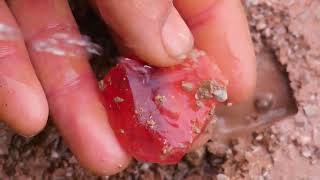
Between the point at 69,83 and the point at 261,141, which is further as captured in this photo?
the point at 261,141

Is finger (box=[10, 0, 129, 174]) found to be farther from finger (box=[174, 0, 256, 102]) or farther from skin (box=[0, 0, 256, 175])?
finger (box=[174, 0, 256, 102])

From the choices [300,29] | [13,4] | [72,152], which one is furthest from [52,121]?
[300,29]

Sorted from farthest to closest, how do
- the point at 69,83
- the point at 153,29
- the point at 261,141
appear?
the point at 261,141, the point at 69,83, the point at 153,29

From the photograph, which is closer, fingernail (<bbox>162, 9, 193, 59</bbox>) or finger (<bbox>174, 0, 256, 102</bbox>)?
fingernail (<bbox>162, 9, 193, 59</bbox>)

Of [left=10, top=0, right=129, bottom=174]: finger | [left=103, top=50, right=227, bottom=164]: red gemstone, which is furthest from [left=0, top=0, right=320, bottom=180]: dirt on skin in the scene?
[left=103, top=50, right=227, bottom=164]: red gemstone

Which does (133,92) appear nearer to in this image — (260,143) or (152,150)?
(152,150)

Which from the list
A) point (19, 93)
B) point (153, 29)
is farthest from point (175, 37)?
point (19, 93)

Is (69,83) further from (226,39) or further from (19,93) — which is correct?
(226,39)
